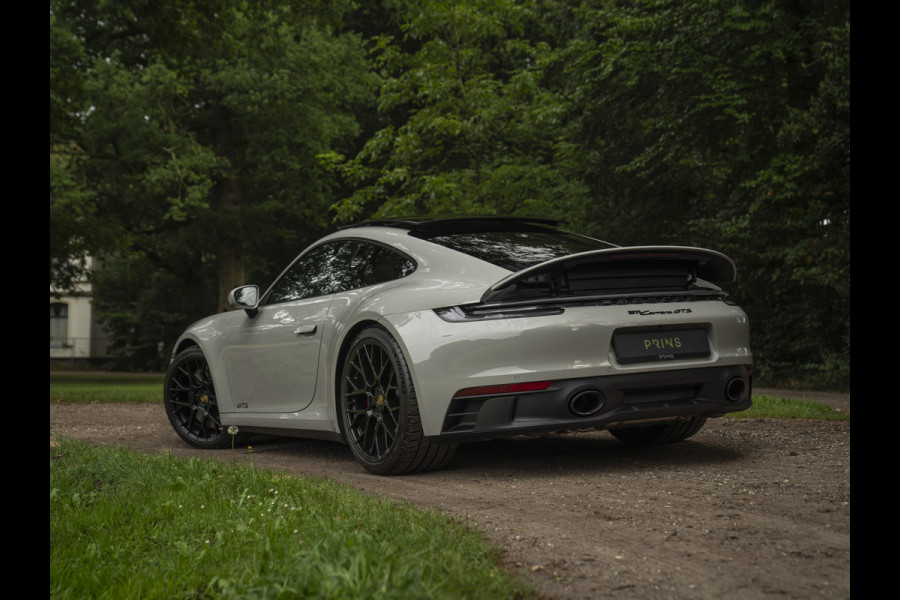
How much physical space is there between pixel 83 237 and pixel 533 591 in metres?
21.3

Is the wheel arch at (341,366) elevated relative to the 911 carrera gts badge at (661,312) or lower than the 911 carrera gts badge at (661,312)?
lower

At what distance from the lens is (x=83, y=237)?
21875 mm

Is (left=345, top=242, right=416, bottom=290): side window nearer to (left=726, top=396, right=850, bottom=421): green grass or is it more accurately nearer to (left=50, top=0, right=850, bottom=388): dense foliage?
(left=726, top=396, right=850, bottom=421): green grass

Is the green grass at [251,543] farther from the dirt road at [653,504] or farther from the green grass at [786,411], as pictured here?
the green grass at [786,411]

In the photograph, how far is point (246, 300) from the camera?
6426mm

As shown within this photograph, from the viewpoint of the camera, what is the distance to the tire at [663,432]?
5.65 meters

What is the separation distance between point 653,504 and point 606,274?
1352 mm

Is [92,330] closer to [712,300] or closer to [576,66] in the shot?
[576,66]

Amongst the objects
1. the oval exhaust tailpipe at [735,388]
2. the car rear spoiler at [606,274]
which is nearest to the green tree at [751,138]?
the oval exhaust tailpipe at [735,388]

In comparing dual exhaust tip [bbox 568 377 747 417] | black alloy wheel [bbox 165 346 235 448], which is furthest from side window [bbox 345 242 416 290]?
black alloy wheel [bbox 165 346 235 448]

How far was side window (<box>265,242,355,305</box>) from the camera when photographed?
5852 millimetres

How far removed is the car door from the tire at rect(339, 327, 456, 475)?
1.61ft

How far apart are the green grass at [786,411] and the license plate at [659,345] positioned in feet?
11.1
